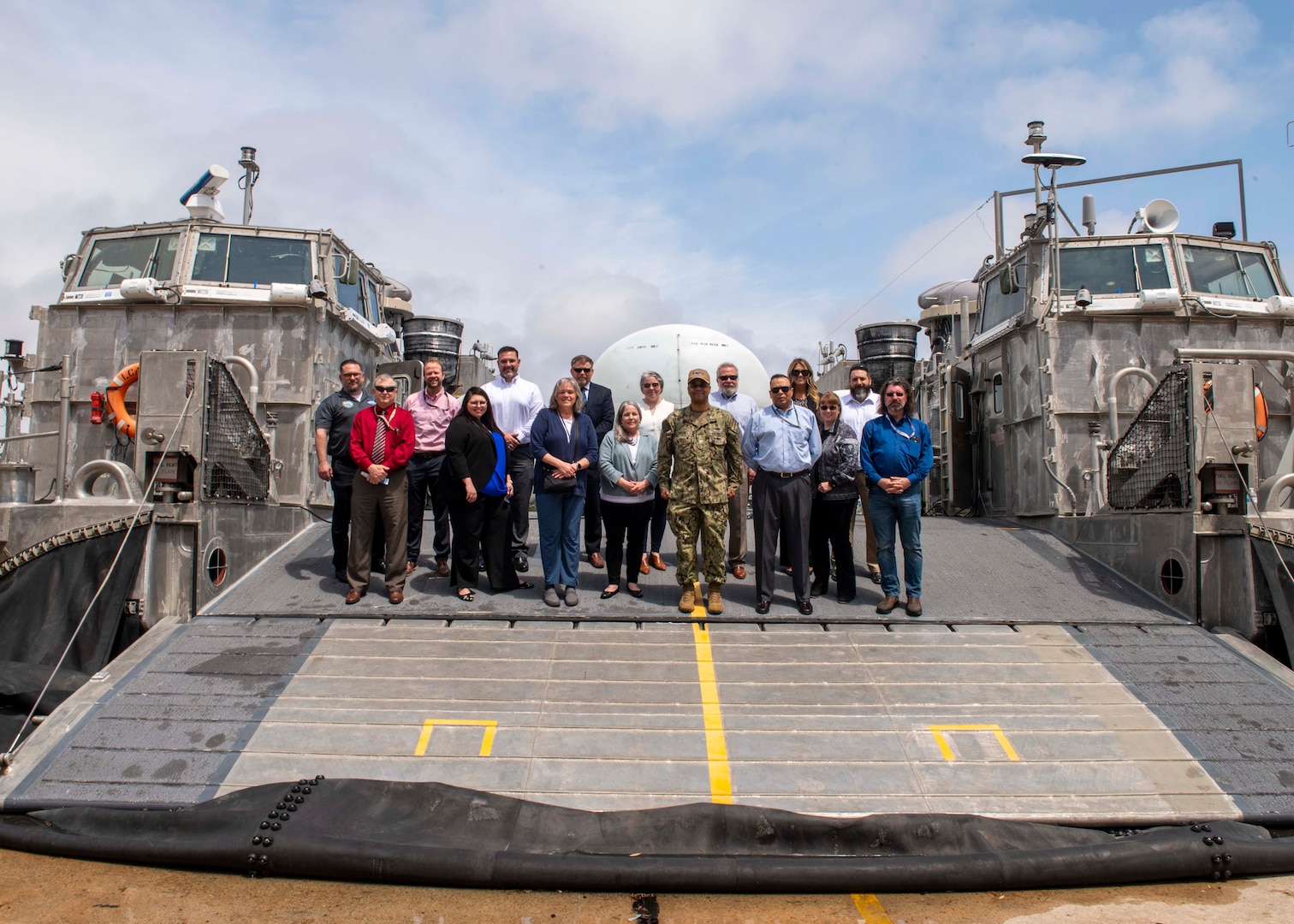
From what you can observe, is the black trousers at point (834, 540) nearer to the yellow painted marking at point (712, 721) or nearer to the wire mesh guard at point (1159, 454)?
the yellow painted marking at point (712, 721)

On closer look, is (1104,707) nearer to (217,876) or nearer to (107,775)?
(217,876)

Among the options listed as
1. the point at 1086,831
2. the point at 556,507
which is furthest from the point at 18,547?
the point at 1086,831

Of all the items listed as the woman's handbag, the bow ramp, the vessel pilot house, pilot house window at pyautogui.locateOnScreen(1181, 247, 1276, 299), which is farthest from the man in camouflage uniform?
pilot house window at pyautogui.locateOnScreen(1181, 247, 1276, 299)

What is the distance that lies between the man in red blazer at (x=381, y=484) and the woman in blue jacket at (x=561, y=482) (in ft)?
3.44

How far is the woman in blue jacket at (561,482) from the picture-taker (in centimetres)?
711

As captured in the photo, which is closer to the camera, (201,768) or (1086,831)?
(1086,831)

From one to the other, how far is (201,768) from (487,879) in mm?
1964

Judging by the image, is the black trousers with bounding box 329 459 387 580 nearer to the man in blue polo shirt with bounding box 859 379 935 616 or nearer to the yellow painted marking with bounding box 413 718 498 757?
the yellow painted marking with bounding box 413 718 498 757

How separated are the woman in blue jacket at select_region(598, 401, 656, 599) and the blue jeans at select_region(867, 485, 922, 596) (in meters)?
1.83

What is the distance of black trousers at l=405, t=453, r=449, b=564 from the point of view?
25.2 ft

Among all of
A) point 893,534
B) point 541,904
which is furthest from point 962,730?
point 541,904

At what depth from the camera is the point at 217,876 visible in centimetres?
386

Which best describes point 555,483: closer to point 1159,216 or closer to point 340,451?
point 340,451

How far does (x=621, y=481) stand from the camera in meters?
7.12
